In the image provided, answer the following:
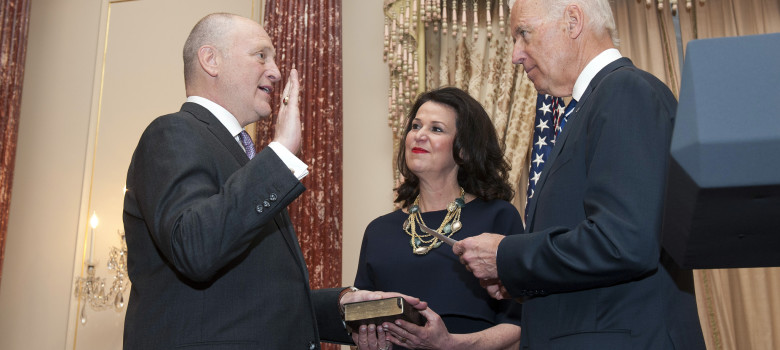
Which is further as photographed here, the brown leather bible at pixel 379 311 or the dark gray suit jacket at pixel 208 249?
the brown leather bible at pixel 379 311

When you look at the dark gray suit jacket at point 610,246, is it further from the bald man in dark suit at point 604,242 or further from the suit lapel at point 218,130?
the suit lapel at point 218,130

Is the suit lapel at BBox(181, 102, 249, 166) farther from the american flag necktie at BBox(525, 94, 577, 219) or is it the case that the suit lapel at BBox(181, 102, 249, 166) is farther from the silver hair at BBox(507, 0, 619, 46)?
the american flag necktie at BBox(525, 94, 577, 219)

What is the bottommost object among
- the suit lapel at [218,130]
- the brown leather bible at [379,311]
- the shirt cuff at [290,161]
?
the brown leather bible at [379,311]

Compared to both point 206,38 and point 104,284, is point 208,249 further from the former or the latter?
point 104,284

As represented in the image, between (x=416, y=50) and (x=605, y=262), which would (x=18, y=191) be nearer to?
(x=416, y=50)

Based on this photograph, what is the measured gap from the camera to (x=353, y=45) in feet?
18.9

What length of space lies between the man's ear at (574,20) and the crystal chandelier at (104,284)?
3.97m

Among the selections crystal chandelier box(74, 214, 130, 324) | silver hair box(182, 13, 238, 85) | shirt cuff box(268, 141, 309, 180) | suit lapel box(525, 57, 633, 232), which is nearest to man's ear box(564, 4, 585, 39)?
suit lapel box(525, 57, 633, 232)

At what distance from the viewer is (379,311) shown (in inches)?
94.7

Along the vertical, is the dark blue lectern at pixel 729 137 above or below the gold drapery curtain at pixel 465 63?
below

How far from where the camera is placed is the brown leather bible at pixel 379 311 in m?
2.37

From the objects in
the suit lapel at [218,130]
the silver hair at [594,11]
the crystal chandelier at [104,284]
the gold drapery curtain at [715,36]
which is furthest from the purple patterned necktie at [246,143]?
the gold drapery curtain at [715,36]

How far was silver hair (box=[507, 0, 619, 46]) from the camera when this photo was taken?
7.16ft

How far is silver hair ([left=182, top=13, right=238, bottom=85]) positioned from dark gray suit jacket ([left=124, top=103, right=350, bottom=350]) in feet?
1.38
